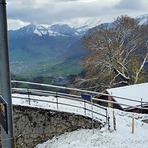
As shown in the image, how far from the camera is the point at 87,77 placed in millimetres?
30453

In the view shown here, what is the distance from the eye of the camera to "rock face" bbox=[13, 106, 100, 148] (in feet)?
44.5

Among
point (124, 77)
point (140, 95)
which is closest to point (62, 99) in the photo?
point (140, 95)

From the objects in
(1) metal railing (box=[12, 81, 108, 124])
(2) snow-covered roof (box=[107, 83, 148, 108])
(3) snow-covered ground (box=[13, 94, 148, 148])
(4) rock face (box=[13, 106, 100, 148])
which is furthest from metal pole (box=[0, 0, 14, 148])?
(2) snow-covered roof (box=[107, 83, 148, 108])

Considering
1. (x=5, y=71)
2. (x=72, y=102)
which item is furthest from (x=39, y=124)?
(x=5, y=71)

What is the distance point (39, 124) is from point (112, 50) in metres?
17.0

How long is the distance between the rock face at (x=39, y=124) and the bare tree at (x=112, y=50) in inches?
630

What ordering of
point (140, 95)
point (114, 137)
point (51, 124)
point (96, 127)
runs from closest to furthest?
point (114, 137)
point (96, 127)
point (51, 124)
point (140, 95)

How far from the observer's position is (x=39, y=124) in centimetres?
1388

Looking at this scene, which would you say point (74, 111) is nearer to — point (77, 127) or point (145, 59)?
point (77, 127)

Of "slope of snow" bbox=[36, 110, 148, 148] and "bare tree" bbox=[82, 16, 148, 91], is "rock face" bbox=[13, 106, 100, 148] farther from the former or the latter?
"bare tree" bbox=[82, 16, 148, 91]

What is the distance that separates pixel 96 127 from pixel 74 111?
1.54 m

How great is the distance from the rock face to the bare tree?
630 inches

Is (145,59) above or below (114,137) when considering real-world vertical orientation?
above

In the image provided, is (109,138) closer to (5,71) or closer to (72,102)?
(72,102)
